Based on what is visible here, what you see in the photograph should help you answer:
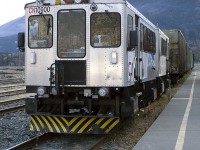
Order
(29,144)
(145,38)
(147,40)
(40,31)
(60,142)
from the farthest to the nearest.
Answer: (147,40) → (145,38) → (40,31) → (60,142) → (29,144)

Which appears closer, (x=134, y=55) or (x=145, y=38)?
(x=134, y=55)

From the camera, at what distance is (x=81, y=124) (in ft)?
33.4

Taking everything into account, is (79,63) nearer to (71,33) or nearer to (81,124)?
(71,33)

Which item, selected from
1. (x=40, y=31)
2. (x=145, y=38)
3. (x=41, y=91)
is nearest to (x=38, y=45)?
(x=40, y=31)

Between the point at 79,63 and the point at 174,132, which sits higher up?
the point at 79,63

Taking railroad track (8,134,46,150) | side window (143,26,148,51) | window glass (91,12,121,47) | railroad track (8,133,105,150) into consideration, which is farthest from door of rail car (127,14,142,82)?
railroad track (8,134,46,150)

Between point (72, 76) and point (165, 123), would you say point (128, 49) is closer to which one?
point (72, 76)

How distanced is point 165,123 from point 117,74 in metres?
2.55

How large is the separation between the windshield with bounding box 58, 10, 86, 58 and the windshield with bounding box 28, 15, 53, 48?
274 mm

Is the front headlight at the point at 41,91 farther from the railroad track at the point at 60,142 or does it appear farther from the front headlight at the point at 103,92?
the front headlight at the point at 103,92

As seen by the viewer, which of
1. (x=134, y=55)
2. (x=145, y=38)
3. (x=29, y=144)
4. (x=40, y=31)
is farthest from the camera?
(x=145, y=38)

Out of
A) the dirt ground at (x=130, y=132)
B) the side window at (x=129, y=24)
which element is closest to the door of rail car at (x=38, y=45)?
the side window at (x=129, y=24)

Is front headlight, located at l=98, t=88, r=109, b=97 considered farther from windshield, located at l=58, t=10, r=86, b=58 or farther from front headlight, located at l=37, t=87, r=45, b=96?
front headlight, located at l=37, t=87, r=45, b=96

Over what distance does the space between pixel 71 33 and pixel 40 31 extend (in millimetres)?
796
